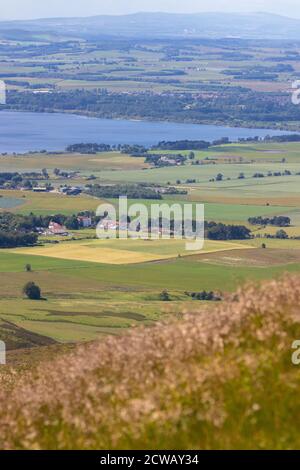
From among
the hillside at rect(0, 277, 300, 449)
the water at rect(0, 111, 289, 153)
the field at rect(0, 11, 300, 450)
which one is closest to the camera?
the hillside at rect(0, 277, 300, 449)

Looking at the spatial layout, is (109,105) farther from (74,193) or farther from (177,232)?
(177,232)

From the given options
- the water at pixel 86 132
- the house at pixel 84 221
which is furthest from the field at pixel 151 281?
the water at pixel 86 132

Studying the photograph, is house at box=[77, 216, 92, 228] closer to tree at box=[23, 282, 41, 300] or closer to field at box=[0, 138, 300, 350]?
field at box=[0, 138, 300, 350]

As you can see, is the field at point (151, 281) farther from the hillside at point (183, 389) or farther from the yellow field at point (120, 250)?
the yellow field at point (120, 250)

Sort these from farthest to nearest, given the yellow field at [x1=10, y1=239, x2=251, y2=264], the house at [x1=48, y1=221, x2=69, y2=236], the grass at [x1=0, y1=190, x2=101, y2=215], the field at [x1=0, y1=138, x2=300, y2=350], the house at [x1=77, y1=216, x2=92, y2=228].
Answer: the grass at [x1=0, y1=190, x2=101, y2=215] < the house at [x1=77, y1=216, x2=92, y2=228] < the house at [x1=48, y1=221, x2=69, y2=236] < the yellow field at [x1=10, y1=239, x2=251, y2=264] < the field at [x1=0, y1=138, x2=300, y2=350]

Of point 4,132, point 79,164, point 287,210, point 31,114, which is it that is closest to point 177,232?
point 287,210

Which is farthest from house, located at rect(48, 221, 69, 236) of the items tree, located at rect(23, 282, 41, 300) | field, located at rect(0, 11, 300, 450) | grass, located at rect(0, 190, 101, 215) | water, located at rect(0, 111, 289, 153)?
water, located at rect(0, 111, 289, 153)
